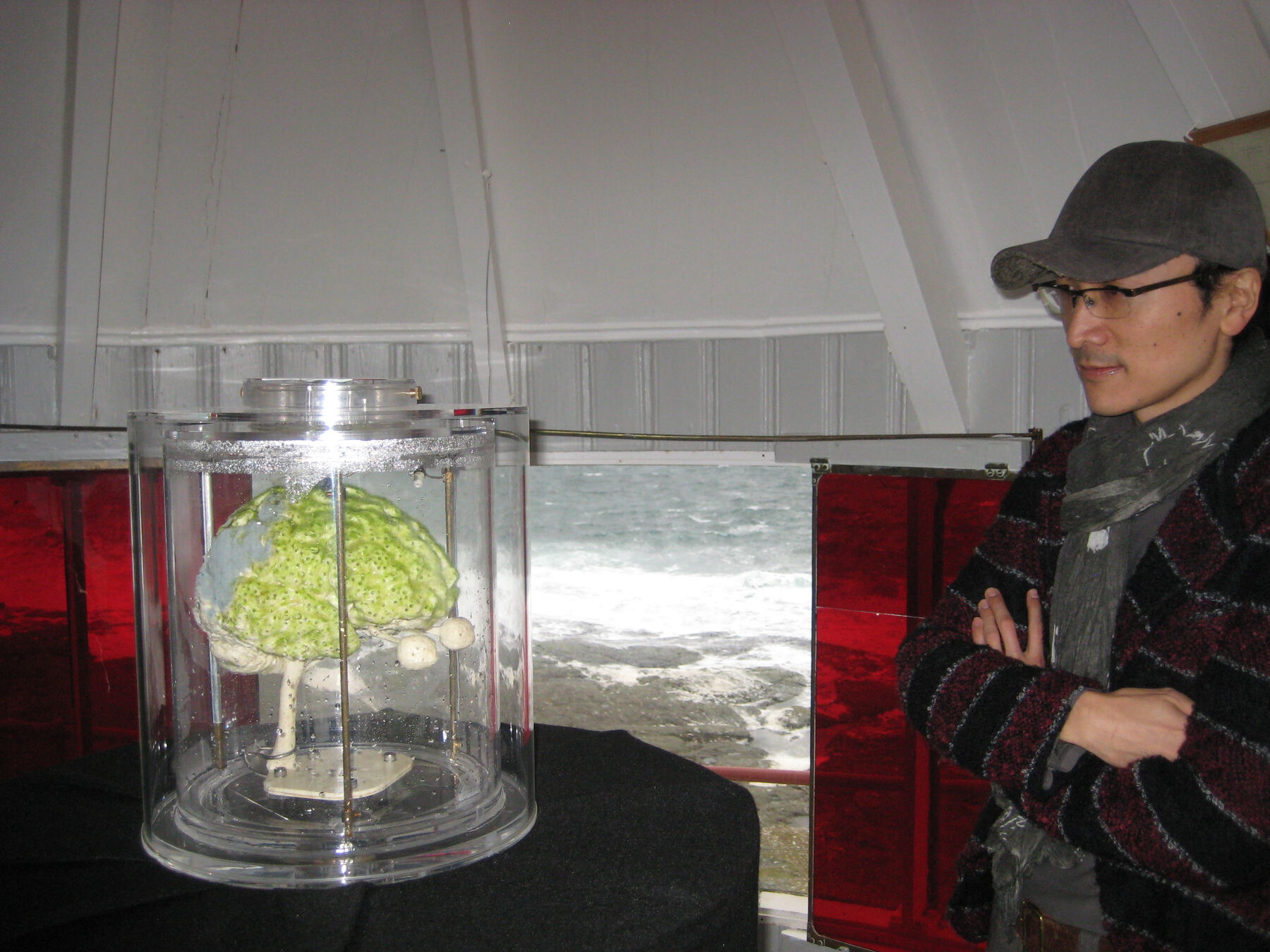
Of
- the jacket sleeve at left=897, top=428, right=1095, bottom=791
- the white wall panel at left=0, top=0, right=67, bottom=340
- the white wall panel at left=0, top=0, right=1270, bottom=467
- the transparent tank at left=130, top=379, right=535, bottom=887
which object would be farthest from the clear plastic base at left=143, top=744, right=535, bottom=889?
the white wall panel at left=0, top=0, right=67, bottom=340

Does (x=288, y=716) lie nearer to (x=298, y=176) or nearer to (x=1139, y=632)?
(x=1139, y=632)

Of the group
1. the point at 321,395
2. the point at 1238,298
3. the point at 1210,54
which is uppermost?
the point at 1210,54

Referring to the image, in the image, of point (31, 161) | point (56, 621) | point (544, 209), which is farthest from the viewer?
point (544, 209)

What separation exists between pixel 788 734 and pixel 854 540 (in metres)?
0.89

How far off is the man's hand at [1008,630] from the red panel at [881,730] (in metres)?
0.55

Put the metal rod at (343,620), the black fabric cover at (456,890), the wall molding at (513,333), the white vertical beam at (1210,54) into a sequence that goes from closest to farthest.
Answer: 1. the black fabric cover at (456,890)
2. the metal rod at (343,620)
3. the white vertical beam at (1210,54)
4. the wall molding at (513,333)

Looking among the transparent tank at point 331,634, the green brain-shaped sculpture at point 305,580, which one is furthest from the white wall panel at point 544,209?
the green brain-shaped sculpture at point 305,580

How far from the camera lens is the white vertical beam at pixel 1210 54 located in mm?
1657

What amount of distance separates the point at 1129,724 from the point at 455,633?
683mm

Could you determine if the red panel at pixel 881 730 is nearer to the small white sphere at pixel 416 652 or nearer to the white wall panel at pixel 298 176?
the white wall panel at pixel 298 176

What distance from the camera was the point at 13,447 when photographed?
191cm

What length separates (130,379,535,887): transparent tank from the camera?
0.98 metres

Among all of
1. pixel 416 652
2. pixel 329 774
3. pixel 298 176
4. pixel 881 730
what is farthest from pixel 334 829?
pixel 298 176

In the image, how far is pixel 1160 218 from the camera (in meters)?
1.15
